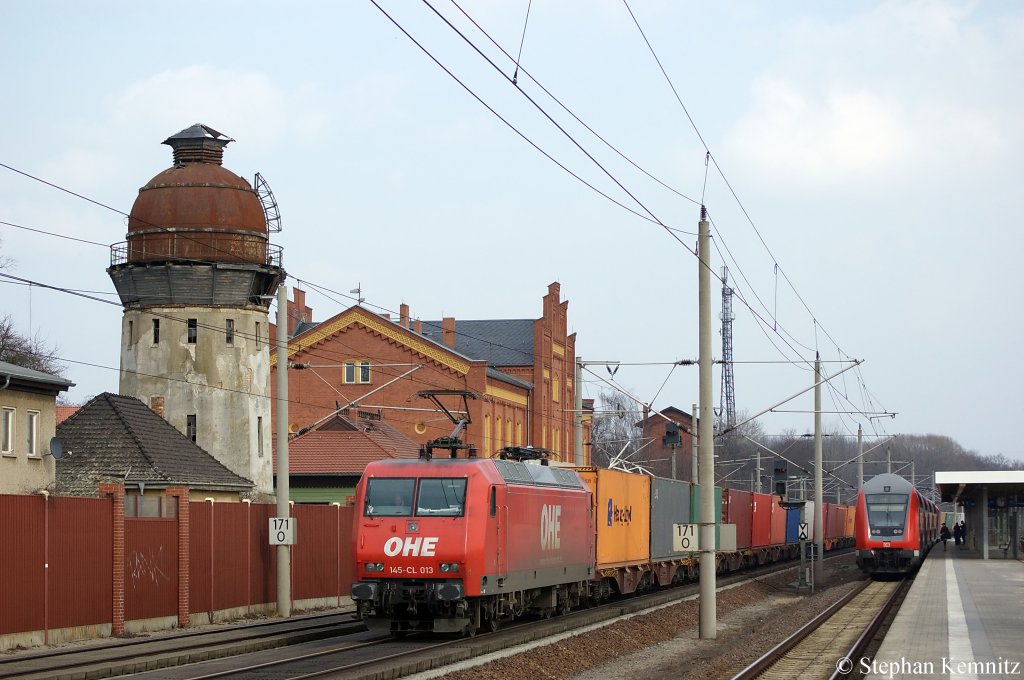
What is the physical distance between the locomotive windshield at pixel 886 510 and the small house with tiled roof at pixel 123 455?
68.2 ft

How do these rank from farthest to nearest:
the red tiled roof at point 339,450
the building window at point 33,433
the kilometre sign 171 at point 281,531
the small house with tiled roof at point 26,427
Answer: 1. the red tiled roof at point 339,450
2. the building window at point 33,433
3. the small house with tiled roof at point 26,427
4. the kilometre sign 171 at point 281,531

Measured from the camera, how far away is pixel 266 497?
46.3 meters

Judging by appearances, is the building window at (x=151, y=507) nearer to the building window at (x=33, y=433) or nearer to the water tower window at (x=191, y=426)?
the building window at (x=33, y=433)

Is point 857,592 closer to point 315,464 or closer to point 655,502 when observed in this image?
point 655,502

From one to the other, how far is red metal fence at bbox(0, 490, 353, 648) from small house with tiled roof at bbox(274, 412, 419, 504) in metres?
22.2

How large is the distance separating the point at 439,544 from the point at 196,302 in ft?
87.7

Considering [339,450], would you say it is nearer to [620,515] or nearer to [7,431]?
[7,431]

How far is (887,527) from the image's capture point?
4372 centimetres

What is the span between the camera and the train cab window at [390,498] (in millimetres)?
22016

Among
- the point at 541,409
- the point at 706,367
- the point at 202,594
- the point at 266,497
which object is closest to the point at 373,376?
the point at 541,409

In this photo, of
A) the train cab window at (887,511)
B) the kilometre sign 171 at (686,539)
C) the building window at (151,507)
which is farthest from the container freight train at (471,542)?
the train cab window at (887,511)

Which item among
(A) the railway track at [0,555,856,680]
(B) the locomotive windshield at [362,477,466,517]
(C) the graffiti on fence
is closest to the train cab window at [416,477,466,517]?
(B) the locomotive windshield at [362,477,466,517]

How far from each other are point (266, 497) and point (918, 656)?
30592 mm

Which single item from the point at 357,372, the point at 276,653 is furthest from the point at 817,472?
the point at 357,372
